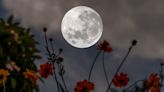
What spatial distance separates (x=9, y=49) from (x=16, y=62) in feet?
1.14

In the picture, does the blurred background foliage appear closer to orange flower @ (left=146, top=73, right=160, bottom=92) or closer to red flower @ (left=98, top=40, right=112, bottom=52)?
red flower @ (left=98, top=40, right=112, bottom=52)

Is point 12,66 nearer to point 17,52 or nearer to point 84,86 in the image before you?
point 17,52

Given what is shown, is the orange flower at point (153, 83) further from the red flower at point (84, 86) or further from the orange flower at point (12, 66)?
the orange flower at point (12, 66)

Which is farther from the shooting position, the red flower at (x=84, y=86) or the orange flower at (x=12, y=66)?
the orange flower at (x=12, y=66)

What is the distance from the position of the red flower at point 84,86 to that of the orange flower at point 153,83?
1045 millimetres

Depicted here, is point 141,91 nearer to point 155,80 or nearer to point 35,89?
point 155,80

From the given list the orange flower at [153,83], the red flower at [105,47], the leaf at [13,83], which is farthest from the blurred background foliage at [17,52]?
the orange flower at [153,83]

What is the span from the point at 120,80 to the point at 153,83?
0.94 meters

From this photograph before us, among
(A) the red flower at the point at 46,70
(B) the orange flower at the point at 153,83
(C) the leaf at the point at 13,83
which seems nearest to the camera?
(B) the orange flower at the point at 153,83

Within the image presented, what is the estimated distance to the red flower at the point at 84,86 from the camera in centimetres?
864

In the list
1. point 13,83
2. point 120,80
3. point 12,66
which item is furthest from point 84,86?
point 12,66

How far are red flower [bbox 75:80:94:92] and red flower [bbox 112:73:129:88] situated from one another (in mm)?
734

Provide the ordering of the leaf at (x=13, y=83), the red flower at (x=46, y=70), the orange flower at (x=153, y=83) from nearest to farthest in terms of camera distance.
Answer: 1. the orange flower at (x=153, y=83)
2. the red flower at (x=46, y=70)
3. the leaf at (x=13, y=83)

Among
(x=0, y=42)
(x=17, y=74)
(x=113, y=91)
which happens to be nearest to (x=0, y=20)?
(x=0, y=42)
